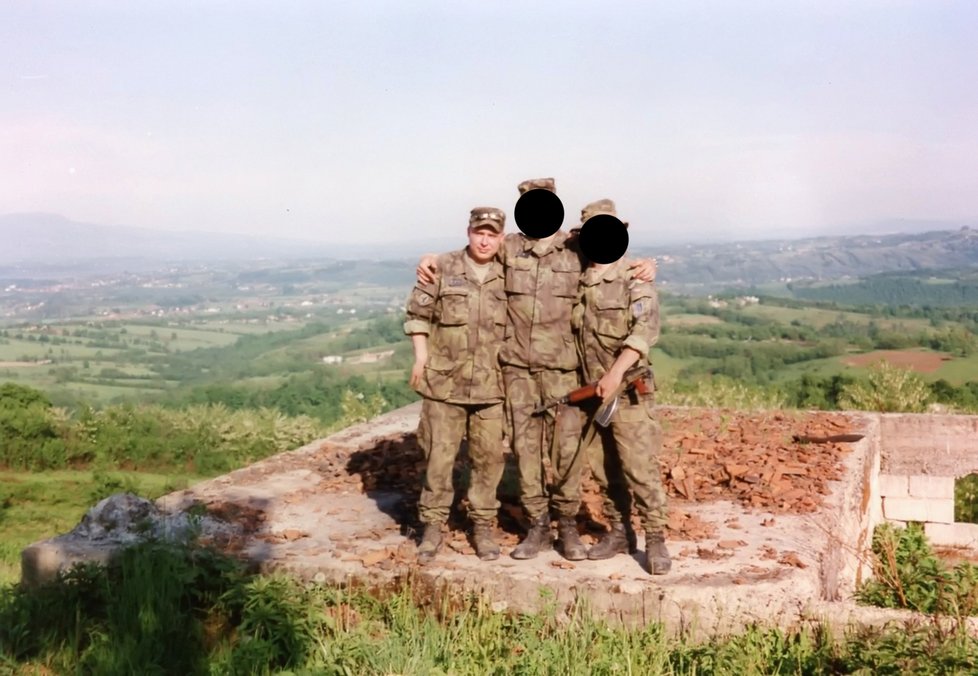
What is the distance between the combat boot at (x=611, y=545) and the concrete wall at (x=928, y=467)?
4983 mm

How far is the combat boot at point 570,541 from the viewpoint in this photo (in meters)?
4.79

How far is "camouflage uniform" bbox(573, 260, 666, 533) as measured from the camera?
183 inches

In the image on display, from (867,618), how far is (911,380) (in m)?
9.62

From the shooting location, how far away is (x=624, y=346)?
4.59 metres

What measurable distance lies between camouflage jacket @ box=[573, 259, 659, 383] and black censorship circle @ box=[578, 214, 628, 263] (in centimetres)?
7

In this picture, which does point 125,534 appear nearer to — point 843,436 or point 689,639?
point 689,639

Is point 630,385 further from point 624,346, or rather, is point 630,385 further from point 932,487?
point 932,487

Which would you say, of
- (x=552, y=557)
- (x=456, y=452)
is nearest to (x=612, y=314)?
(x=456, y=452)

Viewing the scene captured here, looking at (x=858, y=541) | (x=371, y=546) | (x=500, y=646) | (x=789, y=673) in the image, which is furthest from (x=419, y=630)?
(x=858, y=541)

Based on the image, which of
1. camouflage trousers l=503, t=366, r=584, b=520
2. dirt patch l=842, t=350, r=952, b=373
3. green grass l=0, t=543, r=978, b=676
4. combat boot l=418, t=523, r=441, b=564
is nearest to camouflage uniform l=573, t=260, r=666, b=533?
camouflage trousers l=503, t=366, r=584, b=520

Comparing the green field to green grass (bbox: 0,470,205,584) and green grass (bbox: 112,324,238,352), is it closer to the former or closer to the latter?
green grass (bbox: 112,324,238,352)

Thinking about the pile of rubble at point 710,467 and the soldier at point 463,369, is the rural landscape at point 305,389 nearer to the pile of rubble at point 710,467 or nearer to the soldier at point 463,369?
the soldier at point 463,369

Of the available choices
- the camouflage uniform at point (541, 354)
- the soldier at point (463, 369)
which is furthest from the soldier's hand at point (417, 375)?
the camouflage uniform at point (541, 354)

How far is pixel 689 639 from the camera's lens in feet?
13.8
